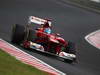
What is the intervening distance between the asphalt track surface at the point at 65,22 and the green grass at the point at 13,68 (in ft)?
6.83

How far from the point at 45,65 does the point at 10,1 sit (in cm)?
991

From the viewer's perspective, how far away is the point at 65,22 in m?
21.2

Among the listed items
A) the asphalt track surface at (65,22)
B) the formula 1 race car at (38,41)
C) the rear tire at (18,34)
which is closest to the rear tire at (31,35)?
the formula 1 race car at (38,41)

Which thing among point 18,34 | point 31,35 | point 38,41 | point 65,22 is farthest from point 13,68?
point 65,22

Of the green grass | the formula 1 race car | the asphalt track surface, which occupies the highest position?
the green grass

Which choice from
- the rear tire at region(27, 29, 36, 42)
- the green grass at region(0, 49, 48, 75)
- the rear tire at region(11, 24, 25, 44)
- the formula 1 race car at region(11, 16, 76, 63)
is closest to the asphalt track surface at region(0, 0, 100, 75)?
the formula 1 race car at region(11, 16, 76, 63)

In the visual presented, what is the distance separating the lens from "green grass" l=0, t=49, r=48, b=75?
31.5 feet

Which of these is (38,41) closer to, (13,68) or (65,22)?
(13,68)

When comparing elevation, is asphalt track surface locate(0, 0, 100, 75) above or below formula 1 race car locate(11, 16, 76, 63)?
below

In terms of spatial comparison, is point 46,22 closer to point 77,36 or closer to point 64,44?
point 64,44

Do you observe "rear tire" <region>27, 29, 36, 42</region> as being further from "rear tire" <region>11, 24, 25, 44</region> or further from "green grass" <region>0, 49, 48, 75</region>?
"green grass" <region>0, 49, 48, 75</region>

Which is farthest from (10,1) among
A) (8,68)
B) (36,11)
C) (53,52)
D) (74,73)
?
(8,68)

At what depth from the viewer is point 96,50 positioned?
1739 centimetres

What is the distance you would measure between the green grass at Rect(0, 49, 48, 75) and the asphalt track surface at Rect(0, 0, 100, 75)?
208cm
